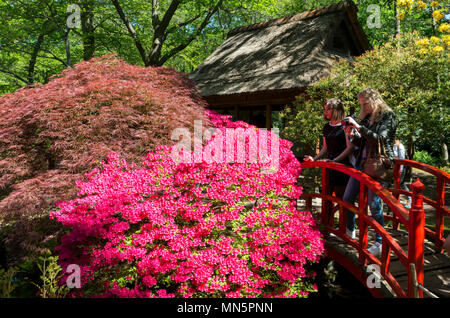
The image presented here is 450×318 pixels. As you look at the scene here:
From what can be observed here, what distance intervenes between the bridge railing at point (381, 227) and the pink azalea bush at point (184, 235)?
554mm

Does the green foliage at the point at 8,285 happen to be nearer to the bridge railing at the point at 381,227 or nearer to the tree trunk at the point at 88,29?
the bridge railing at the point at 381,227

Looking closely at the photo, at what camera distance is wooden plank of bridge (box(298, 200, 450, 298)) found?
307cm

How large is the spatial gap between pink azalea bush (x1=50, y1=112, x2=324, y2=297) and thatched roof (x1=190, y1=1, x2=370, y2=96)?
5.66m

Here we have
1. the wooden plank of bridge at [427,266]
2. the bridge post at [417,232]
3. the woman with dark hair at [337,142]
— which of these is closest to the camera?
the bridge post at [417,232]

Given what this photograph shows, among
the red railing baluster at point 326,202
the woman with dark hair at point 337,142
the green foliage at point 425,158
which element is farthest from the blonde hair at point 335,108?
the green foliage at point 425,158

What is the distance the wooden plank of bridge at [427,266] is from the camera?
307 cm

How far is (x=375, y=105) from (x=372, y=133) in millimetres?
378

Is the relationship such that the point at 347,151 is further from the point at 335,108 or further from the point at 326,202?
the point at 326,202

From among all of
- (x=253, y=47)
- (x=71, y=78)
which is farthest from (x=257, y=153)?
(x=253, y=47)

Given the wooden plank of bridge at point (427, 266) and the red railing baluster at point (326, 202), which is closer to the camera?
the wooden plank of bridge at point (427, 266)

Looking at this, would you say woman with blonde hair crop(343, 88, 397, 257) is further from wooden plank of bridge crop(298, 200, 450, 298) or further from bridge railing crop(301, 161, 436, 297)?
wooden plank of bridge crop(298, 200, 450, 298)

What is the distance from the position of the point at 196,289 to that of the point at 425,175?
42.7 ft
